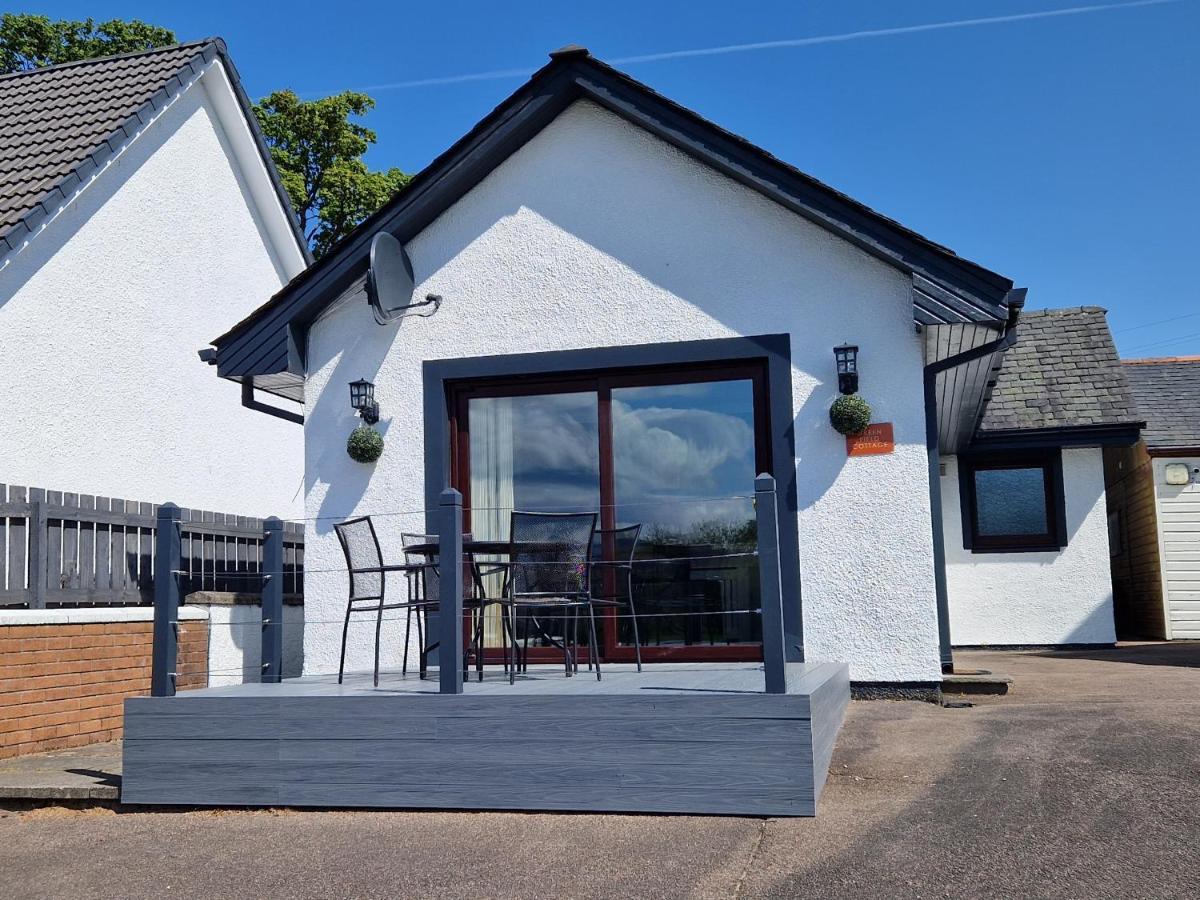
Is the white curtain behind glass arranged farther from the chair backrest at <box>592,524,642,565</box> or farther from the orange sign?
the orange sign

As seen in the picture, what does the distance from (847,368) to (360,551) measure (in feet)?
10.7

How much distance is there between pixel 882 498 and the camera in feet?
24.8

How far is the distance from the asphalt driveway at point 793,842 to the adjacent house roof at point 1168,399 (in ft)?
30.2

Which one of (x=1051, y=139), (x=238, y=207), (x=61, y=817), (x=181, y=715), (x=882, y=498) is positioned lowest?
(x=61, y=817)

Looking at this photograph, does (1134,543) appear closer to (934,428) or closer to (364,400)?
(934,428)

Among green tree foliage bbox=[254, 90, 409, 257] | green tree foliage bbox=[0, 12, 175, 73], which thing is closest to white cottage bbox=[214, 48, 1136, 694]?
green tree foliage bbox=[254, 90, 409, 257]

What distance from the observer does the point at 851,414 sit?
24.7 ft

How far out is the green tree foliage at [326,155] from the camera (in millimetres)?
23109

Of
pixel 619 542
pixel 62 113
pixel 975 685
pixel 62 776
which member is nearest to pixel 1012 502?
pixel 975 685

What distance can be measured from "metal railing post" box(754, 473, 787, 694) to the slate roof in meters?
7.51

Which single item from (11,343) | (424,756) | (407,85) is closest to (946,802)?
(424,756)

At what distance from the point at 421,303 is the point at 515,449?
4.11 ft

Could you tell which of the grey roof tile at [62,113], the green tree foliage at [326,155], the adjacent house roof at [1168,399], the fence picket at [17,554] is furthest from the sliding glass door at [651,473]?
the green tree foliage at [326,155]

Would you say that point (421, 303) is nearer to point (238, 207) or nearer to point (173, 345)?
point (173, 345)
